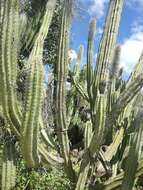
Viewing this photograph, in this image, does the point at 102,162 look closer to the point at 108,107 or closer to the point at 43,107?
the point at 108,107

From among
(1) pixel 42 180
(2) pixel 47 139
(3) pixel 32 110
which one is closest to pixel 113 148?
(1) pixel 42 180

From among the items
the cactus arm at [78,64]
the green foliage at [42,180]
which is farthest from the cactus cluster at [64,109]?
the cactus arm at [78,64]

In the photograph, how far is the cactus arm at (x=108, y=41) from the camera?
5.75m

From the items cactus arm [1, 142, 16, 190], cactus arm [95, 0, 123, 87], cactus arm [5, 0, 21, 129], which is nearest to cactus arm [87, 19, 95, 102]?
cactus arm [95, 0, 123, 87]

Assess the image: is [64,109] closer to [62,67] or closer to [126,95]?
[62,67]

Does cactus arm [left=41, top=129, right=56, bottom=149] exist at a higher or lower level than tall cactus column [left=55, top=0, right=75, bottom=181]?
lower

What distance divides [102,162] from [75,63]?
328 cm

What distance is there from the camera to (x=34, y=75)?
14.7 feet

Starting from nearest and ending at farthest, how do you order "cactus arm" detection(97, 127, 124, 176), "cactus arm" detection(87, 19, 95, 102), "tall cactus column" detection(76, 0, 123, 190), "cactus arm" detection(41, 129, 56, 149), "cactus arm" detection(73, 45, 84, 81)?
"tall cactus column" detection(76, 0, 123, 190) → "cactus arm" detection(41, 129, 56, 149) → "cactus arm" detection(97, 127, 124, 176) → "cactus arm" detection(87, 19, 95, 102) → "cactus arm" detection(73, 45, 84, 81)

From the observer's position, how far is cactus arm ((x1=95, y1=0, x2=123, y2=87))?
18.9ft

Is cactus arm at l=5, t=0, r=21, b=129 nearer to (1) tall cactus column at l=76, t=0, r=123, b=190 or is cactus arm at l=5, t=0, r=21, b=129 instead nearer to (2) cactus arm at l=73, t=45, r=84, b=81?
(1) tall cactus column at l=76, t=0, r=123, b=190

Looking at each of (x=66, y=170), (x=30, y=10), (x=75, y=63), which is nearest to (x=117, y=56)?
(x=66, y=170)

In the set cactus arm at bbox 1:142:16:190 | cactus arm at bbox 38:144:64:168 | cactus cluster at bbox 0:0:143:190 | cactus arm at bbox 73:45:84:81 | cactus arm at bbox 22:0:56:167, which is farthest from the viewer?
cactus arm at bbox 73:45:84:81

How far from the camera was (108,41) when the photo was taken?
18.9 ft
